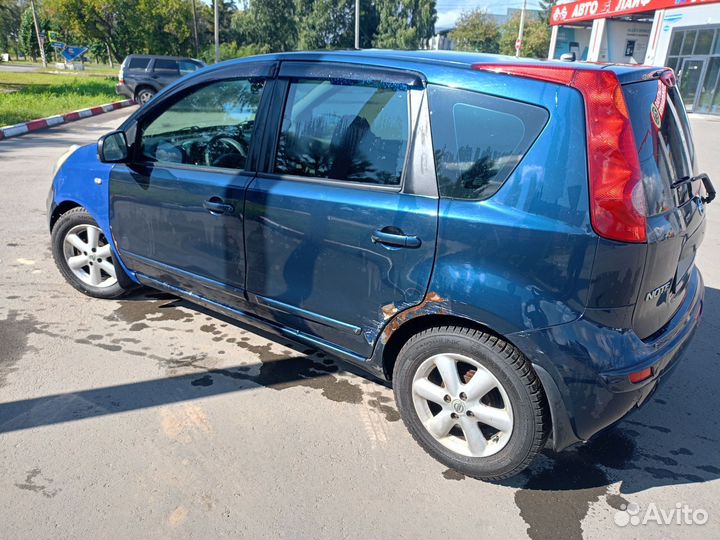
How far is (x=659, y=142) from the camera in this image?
2279 mm

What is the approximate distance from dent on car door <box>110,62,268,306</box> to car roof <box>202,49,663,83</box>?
36cm

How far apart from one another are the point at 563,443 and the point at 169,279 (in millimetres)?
2490

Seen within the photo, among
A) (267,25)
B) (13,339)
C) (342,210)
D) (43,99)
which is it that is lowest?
(13,339)

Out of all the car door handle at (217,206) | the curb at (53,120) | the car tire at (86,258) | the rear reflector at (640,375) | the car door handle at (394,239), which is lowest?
the curb at (53,120)

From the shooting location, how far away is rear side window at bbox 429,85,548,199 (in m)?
2.21

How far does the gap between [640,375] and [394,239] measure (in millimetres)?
1123

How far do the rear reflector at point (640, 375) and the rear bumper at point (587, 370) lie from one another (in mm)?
13

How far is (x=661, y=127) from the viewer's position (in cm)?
234

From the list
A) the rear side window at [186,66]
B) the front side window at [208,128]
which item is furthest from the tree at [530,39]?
the front side window at [208,128]

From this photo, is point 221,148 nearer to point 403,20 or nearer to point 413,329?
point 413,329

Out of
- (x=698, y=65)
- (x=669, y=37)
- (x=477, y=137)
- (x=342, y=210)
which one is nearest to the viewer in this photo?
(x=477, y=137)

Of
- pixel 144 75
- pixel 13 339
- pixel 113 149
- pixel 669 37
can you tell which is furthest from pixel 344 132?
pixel 669 37

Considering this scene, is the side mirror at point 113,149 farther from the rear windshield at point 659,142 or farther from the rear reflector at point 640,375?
the rear reflector at point 640,375

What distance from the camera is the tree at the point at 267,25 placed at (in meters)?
47.8
